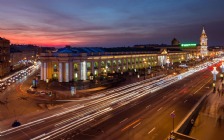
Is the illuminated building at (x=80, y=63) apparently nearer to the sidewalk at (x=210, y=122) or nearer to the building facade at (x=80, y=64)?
the building facade at (x=80, y=64)

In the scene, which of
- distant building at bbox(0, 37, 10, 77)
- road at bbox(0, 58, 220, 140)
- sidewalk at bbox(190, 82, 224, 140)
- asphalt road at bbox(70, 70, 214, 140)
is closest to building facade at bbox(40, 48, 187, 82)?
distant building at bbox(0, 37, 10, 77)

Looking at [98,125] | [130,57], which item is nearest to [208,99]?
[98,125]

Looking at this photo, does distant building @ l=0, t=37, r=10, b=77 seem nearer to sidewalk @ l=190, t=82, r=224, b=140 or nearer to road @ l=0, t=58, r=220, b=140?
road @ l=0, t=58, r=220, b=140

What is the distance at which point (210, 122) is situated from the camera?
42.5m

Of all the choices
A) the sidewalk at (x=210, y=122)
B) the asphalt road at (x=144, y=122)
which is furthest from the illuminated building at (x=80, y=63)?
the sidewalk at (x=210, y=122)

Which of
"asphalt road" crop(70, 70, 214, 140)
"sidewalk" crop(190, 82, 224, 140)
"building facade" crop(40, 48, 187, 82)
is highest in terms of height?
"building facade" crop(40, 48, 187, 82)

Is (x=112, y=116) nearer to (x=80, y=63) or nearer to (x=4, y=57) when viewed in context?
(x=80, y=63)

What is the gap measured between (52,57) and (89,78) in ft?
48.6

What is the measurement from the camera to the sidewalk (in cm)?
3676

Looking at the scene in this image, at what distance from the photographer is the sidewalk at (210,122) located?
36.8 meters

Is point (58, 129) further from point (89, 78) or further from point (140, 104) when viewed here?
point (89, 78)

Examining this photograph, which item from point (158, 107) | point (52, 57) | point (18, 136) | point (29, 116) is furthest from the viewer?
point (52, 57)

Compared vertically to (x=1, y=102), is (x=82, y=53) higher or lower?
higher

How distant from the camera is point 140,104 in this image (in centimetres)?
5034
